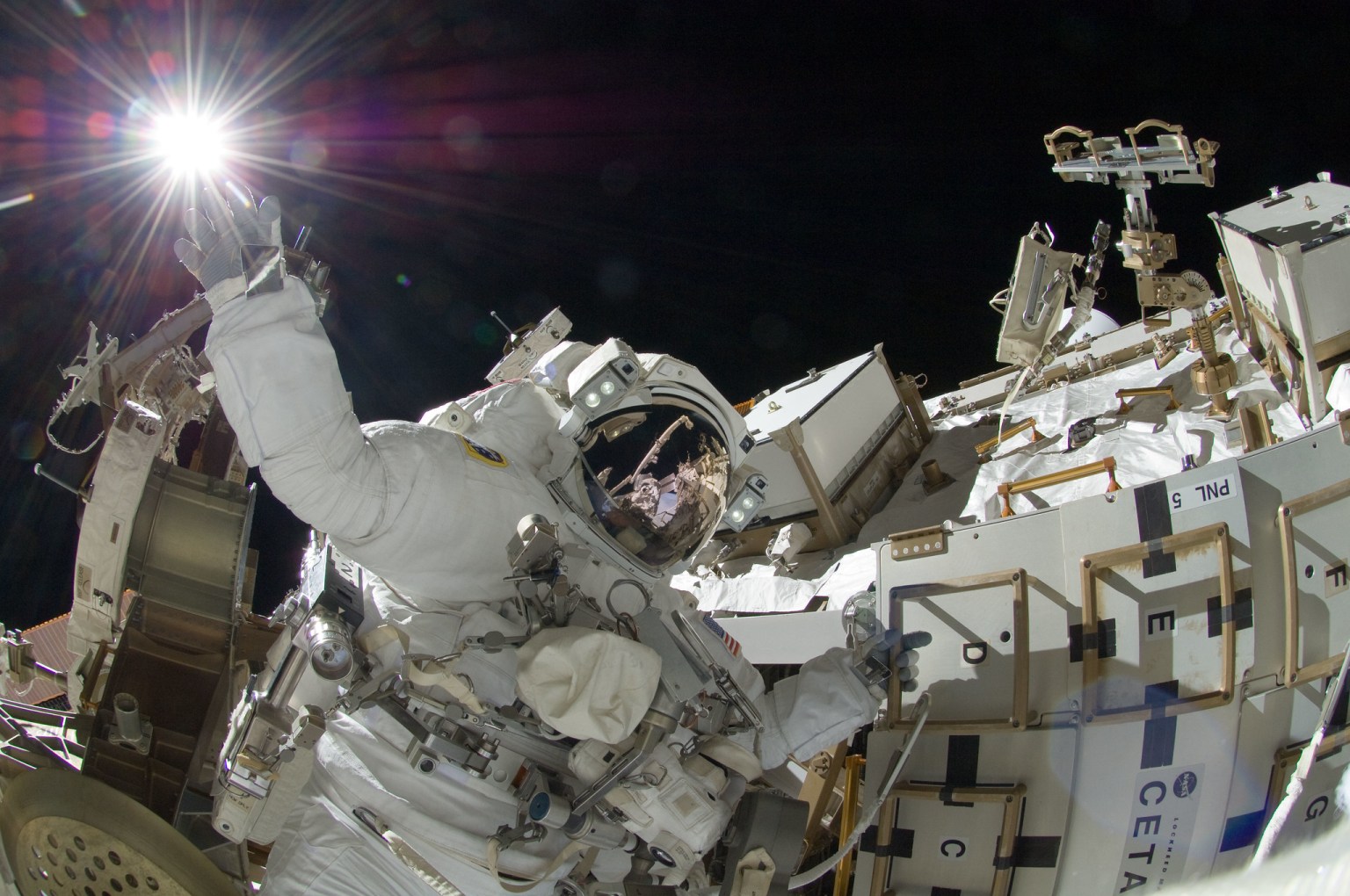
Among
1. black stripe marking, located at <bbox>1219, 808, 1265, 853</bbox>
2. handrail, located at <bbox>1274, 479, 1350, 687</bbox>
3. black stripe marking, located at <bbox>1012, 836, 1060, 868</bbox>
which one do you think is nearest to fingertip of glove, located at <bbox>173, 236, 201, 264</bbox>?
black stripe marking, located at <bbox>1012, 836, 1060, 868</bbox>

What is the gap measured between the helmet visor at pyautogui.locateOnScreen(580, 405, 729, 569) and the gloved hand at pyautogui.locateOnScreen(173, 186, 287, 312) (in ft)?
3.95

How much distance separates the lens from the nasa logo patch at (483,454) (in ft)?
9.10

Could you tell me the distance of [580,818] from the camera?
A: 260cm

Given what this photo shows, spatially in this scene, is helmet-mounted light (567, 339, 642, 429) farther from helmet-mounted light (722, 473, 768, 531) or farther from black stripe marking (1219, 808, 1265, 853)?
black stripe marking (1219, 808, 1265, 853)

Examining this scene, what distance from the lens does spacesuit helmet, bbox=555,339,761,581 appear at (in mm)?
2994

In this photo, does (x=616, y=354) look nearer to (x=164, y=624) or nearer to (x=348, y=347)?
(x=164, y=624)

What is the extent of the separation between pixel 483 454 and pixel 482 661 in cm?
59

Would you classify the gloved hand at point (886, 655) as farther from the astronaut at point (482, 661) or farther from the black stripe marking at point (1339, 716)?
the black stripe marking at point (1339, 716)

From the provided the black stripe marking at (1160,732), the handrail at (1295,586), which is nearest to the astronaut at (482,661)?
the black stripe marking at (1160,732)

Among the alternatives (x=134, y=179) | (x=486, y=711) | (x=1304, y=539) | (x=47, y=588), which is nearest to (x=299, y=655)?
(x=486, y=711)

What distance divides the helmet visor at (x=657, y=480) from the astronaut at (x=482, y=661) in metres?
0.02

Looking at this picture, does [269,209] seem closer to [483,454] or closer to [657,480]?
[483,454]

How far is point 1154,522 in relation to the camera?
2.61 meters

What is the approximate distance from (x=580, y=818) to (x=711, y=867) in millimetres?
520
